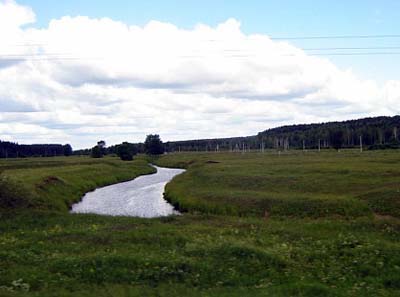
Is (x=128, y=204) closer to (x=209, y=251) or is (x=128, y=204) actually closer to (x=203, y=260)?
(x=209, y=251)

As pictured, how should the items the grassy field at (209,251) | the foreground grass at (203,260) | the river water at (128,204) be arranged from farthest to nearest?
the river water at (128,204)
the grassy field at (209,251)
the foreground grass at (203,260)

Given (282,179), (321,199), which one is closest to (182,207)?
(282,179)

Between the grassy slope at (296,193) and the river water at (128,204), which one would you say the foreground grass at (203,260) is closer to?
the grassy slope at (296,193)

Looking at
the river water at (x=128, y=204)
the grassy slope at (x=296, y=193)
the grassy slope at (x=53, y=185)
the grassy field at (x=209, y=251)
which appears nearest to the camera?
the grassy field at (x=209, y=251)

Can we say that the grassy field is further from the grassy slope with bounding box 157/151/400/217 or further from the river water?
the river water

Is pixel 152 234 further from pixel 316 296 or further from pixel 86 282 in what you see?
pixel 316 296

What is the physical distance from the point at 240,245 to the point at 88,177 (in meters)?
63.6

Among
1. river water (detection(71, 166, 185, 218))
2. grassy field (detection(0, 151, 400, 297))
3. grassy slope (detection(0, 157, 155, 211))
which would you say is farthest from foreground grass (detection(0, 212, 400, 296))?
river water (detection(71, 166, 185, 218))

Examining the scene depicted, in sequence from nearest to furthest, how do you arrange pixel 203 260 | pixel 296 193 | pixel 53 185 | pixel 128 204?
pixel 203 260 < pixel 296 193 < pixel 128 204 < pixel 53 185

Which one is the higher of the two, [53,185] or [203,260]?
[53,185]

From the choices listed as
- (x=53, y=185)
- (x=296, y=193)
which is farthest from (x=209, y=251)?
(x=53, y=185)

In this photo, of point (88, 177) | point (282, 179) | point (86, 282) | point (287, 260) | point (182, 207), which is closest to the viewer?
point (86, 282)

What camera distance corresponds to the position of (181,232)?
82.7 feet

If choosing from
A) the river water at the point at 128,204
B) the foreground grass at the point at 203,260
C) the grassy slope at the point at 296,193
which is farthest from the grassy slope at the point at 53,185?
the grassy slope at the point at 296,193
